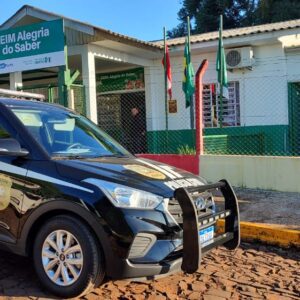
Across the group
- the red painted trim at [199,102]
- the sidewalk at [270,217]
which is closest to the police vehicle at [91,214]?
the sidewalk at [270,217]

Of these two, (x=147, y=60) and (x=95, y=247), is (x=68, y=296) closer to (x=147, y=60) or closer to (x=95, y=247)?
(x=95, y=247)

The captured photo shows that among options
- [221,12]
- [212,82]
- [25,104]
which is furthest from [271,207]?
[221,12]

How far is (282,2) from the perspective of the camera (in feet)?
90.5

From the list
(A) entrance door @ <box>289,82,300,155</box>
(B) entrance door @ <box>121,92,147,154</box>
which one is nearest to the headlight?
(A) entrance door @ <box>289,82,300,155</box>

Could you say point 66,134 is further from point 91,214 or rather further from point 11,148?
point 91,214

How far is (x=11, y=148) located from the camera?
443 centimetres

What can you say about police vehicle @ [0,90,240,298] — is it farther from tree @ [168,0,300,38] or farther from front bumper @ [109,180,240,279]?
tree @ [168,0,300,38]

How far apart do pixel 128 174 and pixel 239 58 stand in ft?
32.2

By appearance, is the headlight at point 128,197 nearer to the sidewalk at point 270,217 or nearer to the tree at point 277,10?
the sidewalk at point 270,217

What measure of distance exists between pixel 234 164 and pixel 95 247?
5507 millimetres

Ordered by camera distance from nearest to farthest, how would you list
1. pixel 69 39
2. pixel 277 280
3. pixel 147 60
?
pixel 277 280 → pixel 69 39 → pixel 147 60

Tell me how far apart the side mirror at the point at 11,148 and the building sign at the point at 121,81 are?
11.1 m

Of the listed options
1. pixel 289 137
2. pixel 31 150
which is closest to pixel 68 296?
pixel 31 150

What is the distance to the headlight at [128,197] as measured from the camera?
406 cm
